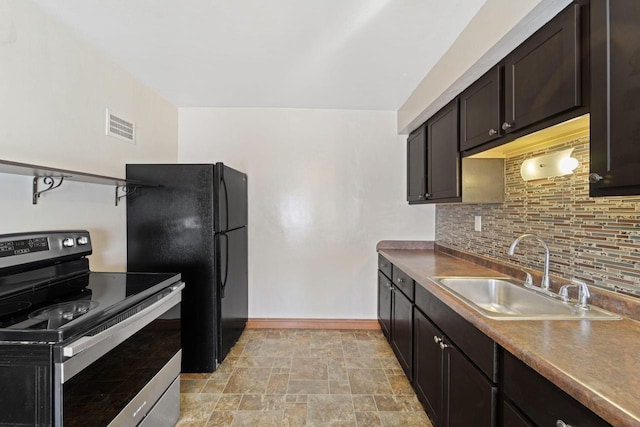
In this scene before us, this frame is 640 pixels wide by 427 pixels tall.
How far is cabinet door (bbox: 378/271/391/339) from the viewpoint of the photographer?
111 inches

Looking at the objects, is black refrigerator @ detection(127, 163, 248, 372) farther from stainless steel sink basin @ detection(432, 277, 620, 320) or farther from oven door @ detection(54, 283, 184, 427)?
stainless steel sink basin @ detection(432, 277, 620, 320)

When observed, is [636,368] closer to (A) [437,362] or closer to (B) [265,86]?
(A) [437,362]

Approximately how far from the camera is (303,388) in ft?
7.29

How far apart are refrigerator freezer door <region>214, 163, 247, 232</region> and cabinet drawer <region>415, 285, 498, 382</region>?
5.42 feet

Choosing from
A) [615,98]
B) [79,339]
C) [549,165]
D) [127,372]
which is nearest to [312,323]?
[127,372]

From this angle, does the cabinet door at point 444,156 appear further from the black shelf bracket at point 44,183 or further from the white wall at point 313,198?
the black shelf bracket at point 44,183

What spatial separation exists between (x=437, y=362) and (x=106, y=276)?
2002 mm

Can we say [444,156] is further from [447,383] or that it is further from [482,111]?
[447,383]

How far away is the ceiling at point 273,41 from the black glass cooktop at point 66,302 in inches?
60.9

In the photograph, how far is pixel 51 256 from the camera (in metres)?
1.52

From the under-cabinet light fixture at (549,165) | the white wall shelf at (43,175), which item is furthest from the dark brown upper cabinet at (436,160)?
the white wall shelf at (43,175)

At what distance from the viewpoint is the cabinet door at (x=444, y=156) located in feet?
7.05

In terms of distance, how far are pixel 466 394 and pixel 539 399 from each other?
0.48 meters

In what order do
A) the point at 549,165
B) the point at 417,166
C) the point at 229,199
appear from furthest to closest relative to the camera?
1. the point at 417,166
2. the point at 229,199
3. the point at 549,165
